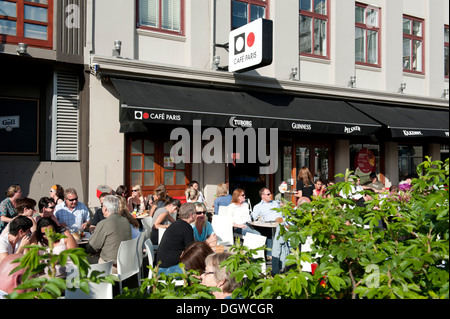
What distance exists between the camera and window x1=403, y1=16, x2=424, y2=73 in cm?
1532

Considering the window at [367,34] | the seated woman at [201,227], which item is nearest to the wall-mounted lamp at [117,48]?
the seated woman at [201,227]

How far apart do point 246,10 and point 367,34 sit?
5080 millimetres

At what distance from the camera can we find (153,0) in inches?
414

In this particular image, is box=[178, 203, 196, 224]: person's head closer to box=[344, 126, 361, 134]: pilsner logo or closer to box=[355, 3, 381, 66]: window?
box=[344, 126, 361, 134]: pilsner logo

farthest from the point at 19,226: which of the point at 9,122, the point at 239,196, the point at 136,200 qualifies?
the point at 9,122

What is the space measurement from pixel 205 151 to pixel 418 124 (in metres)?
7.16

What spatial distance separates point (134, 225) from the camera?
660 cm

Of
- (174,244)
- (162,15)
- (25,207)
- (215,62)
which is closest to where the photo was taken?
(174,244)

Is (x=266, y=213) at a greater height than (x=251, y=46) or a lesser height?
lesser

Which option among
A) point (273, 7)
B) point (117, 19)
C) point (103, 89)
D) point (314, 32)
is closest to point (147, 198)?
point (103, 89)

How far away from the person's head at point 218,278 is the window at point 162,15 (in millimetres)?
8201

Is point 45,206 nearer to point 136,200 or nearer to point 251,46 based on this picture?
point 136,200
